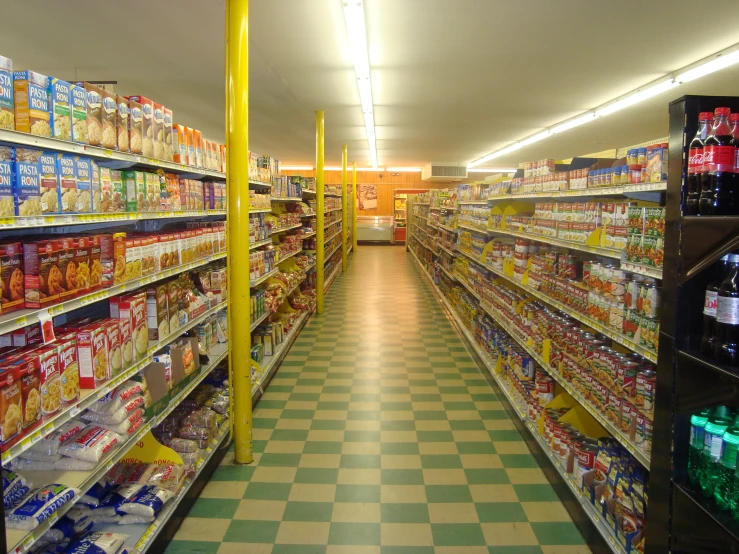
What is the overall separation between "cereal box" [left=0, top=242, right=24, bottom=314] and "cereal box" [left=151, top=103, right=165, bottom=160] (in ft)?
4.10

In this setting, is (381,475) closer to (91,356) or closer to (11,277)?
(91,356)

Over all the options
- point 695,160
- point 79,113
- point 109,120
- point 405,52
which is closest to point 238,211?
point 109,120

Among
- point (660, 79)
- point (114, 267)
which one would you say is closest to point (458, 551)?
point (114, 267)

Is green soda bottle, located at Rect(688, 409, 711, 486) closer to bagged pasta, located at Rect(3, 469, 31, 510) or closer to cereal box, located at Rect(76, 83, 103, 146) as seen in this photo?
bagged pasta, located at Rect(3, 469, 31, 510)

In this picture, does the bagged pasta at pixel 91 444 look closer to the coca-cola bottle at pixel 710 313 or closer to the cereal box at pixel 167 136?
the cereal box at pixel 167 136

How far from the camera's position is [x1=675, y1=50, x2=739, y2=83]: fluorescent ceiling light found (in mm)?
6035

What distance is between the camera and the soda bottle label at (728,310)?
5.73 feet

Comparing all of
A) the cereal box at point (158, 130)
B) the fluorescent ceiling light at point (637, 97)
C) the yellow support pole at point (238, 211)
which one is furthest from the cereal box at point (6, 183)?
the fluorescent ceiling light at point (637, 97)

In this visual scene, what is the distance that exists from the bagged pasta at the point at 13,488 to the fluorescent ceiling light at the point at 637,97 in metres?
8.47

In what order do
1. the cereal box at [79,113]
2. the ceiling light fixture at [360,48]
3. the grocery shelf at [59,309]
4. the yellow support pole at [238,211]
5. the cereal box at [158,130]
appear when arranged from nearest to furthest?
the grocery shelf at [59,309] < the cereal box at [79,113] < the cereal box at [158,130] < the yellow support pole at [238,211] < the ceiling light fixture at [360,48]

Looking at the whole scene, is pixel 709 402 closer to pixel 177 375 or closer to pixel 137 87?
pixel 177 375

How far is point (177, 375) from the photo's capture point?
3340mm

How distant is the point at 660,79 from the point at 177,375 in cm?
754

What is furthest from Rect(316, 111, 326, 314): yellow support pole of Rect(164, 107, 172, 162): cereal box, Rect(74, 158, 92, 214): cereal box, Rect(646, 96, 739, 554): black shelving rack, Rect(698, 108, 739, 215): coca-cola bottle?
Rect(698, 108, 739, 215): coca-cola bottle
